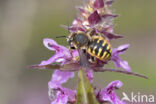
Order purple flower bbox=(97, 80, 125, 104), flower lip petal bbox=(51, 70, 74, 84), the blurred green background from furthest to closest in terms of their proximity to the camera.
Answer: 1. the blurred green background
2. flower lip petal bbox=(51, 70, 74, 84)
3. purple flower bbox=(97, 80, 125, 104)

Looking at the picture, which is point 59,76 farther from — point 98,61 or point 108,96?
point 108,96

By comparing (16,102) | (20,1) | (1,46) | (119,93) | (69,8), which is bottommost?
(16,102)

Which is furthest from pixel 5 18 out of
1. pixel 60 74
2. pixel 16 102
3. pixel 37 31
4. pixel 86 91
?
pixel 86 91

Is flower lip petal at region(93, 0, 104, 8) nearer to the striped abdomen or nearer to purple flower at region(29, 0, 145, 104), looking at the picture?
purple flower at region(29, 0, 145, 104)

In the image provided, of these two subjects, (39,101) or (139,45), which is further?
(139,45)

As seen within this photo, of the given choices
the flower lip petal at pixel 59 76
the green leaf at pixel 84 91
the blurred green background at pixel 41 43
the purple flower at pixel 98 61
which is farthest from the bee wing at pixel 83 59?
the blurred green background at pixel 41 43

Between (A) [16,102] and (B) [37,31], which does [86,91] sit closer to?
(A) [16,102]

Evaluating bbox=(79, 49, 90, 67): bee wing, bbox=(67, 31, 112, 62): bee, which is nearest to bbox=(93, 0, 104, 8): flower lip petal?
bbox=(67, 31, 112, 62): bee

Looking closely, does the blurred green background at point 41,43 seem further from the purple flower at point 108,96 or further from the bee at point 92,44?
the purple flower at point 108,96
